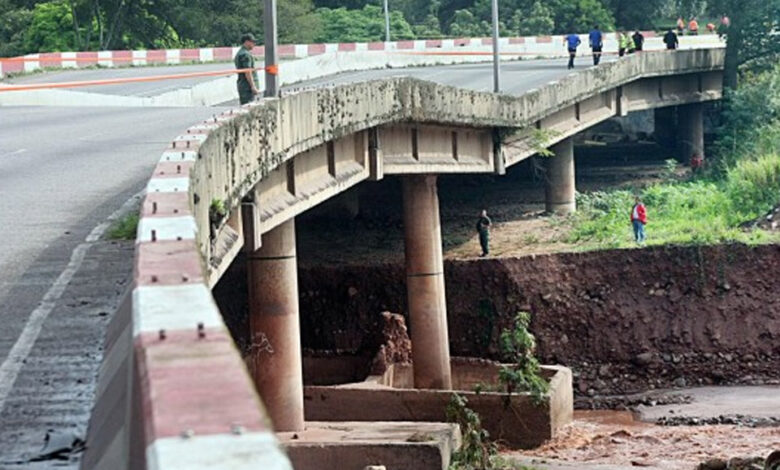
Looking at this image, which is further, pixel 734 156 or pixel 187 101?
pixel 734 156

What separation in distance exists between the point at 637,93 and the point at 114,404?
4582 centimetres

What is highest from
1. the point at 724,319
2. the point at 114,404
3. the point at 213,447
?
the point at 213,447

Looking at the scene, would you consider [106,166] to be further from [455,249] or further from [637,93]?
[637,93]

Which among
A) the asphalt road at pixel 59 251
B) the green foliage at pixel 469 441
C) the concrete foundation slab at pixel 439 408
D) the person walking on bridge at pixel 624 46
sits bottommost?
the concrete foundation slab at pixel 439 408

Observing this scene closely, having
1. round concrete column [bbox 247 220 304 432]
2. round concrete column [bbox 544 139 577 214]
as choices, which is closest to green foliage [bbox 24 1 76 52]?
round concrete column [bbox 544 139 577 214]

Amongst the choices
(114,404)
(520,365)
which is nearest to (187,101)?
(520,365)

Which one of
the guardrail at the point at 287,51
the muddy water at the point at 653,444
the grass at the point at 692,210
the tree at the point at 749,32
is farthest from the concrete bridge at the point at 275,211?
the guardrail at the point at 287,51

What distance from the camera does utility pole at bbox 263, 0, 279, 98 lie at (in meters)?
22.1

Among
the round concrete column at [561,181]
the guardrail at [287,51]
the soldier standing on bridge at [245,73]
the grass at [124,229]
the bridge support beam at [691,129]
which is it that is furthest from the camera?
the guardrail at [287,51]

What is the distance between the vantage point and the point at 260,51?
2773 inches

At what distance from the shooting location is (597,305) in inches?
1585

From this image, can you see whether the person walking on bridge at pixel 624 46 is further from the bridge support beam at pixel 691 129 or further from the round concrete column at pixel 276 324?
the round concrete column at pixel 276 324

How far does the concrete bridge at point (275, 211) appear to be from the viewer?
5027 millimetres

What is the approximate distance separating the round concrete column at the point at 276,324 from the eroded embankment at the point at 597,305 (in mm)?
11862
